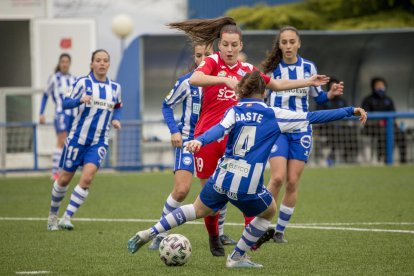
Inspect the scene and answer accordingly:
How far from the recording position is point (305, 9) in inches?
1217

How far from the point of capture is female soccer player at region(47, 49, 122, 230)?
10.9 metres

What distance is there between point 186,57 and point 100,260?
15.8 metres

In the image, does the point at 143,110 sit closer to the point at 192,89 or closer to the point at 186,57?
the point at 186,57

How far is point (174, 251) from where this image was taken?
7844 millimetres

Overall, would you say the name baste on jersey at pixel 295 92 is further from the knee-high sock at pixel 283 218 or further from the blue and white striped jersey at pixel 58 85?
the blue and white striped jersey at pixel 58 85

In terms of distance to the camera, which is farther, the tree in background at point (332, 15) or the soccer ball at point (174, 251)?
the tree in background at point (332, 15)

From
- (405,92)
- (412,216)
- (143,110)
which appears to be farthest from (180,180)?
(405,92)

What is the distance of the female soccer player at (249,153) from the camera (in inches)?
295

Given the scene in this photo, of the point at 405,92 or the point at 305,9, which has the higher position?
the point at 305,9

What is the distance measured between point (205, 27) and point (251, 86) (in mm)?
1377

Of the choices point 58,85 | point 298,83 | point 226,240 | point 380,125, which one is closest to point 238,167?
point 298,83

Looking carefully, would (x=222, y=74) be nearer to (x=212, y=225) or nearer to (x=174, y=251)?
(x=212, y=225)

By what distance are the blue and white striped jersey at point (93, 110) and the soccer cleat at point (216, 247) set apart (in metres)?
2.86

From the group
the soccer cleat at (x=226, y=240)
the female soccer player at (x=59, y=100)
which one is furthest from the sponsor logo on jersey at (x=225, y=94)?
the female soccer player at (x=59, y=100)
